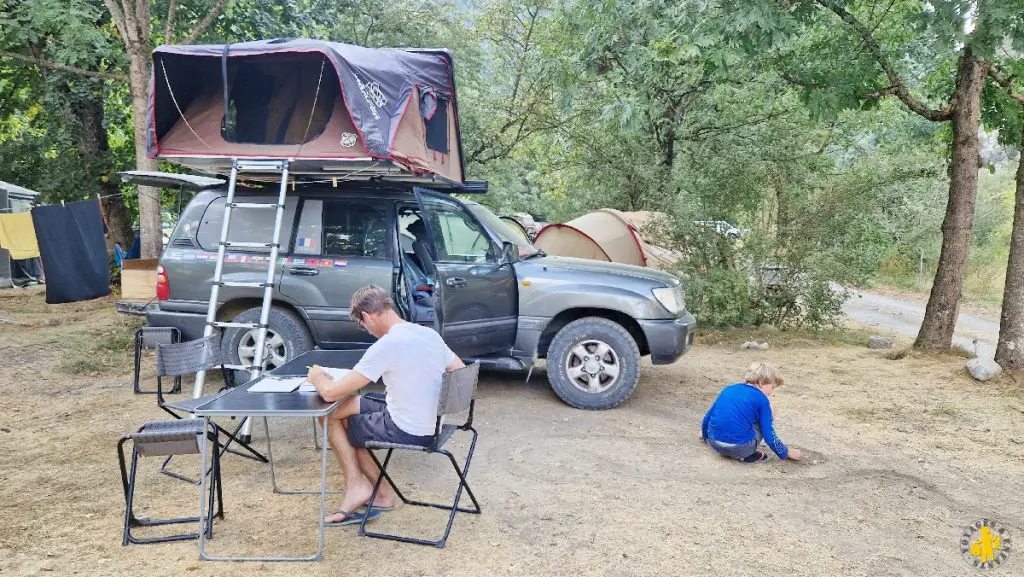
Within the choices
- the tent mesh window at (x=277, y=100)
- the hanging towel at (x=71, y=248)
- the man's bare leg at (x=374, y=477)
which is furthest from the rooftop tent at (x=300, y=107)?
the hanging towel at (x=71, y=248)

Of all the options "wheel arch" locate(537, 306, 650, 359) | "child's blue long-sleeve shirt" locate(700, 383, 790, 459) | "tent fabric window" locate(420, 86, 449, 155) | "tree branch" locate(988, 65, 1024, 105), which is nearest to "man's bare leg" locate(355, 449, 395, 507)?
"child's blue long-sleeve shirt" locate(700, 383, 790, 459)

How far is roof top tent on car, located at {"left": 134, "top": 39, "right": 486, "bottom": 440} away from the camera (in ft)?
18.4

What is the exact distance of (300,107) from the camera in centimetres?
623

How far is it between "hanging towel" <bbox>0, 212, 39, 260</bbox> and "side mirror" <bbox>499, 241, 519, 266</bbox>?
11646 millimetres

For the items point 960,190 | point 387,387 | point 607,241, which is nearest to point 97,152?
point 607,241

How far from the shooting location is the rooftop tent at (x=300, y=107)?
18.5 feet

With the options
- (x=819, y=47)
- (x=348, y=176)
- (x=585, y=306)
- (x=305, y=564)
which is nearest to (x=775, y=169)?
(x=819, y=47)

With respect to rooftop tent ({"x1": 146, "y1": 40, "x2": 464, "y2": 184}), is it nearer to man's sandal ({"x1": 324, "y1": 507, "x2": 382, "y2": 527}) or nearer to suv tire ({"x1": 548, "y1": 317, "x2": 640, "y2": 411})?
suv tire ({"x1": 548, "y1": 317, "x2": 640, "y2": 411})

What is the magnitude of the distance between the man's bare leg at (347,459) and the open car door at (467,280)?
1944 mm

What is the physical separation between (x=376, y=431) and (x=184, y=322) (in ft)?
11.4

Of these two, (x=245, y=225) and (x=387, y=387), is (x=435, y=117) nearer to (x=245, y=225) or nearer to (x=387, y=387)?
(x=245, y=225)

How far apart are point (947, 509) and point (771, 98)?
9640mm

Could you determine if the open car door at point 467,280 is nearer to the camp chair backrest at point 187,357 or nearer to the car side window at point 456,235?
the car side window at point 456,235

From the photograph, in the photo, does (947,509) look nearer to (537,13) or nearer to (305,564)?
(305,564)
